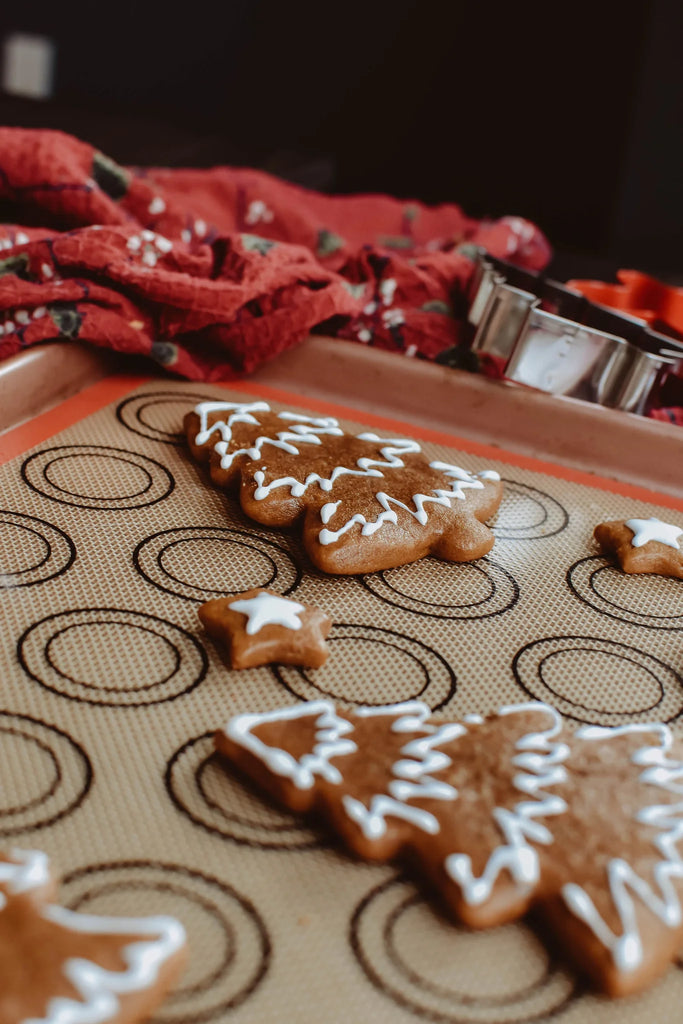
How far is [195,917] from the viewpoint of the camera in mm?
395

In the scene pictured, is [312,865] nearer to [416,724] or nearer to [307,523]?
[416,724]

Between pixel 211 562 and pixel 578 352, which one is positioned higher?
pixel 578 352

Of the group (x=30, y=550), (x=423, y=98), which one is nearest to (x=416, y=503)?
(x=30, y=550)

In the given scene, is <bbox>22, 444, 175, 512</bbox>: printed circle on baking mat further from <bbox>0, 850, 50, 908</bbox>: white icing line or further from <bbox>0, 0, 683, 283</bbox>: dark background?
<bbox>0, 0, 683, 283</bbox>: dark background

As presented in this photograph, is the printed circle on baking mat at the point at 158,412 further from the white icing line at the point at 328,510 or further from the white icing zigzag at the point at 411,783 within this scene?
the white icing zigzag at the point at 411,783

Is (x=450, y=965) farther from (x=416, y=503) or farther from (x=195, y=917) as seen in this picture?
(x=416, y=503)

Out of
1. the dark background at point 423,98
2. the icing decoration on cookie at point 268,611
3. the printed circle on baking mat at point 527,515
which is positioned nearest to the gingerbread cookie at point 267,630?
the icing decoration on cookie at point 268,611

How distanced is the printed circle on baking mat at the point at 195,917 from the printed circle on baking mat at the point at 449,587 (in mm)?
245

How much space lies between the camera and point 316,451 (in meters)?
0.72

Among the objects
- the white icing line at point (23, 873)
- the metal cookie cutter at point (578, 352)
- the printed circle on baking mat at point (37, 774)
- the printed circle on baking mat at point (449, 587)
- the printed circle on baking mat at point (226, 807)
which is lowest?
the printed circle on baking mat at point (37, 774)

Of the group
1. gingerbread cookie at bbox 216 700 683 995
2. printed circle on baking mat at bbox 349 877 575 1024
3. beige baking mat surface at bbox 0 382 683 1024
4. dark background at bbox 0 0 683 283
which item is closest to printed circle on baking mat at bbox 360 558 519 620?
beige baking mat surface at bbox 0 382 683 1024

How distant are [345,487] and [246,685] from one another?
0.19m

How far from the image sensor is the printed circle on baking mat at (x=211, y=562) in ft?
1.98

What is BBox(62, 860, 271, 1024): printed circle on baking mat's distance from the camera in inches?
14.4
